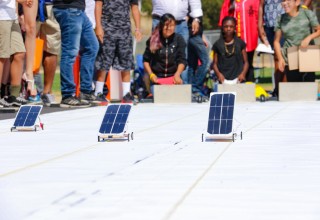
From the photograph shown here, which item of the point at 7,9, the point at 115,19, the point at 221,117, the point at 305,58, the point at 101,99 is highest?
the point at 7,9

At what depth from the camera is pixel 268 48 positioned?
1867 cm

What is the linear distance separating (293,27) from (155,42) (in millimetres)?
2259

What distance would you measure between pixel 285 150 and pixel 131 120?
439cm

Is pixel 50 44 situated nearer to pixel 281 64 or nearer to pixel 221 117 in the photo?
pixel 281 64

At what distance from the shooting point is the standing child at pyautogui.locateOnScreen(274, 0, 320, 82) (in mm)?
17828

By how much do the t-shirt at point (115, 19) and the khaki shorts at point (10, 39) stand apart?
9.22ft

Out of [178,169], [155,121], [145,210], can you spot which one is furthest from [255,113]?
[145,210]

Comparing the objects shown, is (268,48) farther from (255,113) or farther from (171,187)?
(171,187)

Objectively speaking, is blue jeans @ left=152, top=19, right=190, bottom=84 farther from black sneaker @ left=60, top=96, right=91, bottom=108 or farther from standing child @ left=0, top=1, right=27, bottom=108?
standing child @ left=0, top=1, right=27, bottom=108

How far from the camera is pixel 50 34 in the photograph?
1627 centimetres

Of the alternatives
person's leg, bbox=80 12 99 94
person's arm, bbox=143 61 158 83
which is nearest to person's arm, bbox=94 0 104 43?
person's leg, bbox=80 12 99 94

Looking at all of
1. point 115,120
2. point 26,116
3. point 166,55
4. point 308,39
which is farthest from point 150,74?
point 115,120

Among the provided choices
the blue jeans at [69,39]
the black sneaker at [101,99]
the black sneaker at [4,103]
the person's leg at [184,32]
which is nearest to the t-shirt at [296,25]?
the person's leg at [184,32]

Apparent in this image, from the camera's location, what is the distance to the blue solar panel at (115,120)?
899 cm
